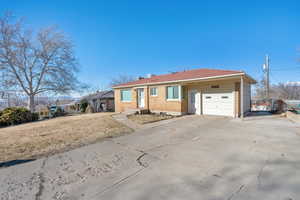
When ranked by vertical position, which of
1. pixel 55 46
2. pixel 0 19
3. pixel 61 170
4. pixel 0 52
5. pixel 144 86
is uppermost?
pixel 0 19

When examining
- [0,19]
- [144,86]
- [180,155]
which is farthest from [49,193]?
[0,19]

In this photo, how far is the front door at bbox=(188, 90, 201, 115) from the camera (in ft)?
36.6

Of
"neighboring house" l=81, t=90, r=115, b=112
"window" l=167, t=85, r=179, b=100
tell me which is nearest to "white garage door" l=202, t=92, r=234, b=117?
"window" l=167, t=85, r=179, b=100

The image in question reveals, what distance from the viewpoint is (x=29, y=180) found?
2.69 meters

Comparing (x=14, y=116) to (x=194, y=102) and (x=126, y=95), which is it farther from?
(x=194, y=102)

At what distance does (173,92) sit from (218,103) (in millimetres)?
3613

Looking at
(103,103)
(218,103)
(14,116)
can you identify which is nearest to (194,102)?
(218,103)

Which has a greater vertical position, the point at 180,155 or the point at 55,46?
the point at 55,46

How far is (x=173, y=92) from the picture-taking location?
11391mm

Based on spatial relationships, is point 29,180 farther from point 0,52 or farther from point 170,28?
point 0,52

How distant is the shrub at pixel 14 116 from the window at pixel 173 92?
1459 centimetres

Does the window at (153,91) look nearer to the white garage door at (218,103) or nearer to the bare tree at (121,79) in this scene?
the white garage door at (218,103)

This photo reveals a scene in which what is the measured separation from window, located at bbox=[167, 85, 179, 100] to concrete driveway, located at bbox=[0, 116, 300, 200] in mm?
6911

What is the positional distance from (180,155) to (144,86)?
387 inches
